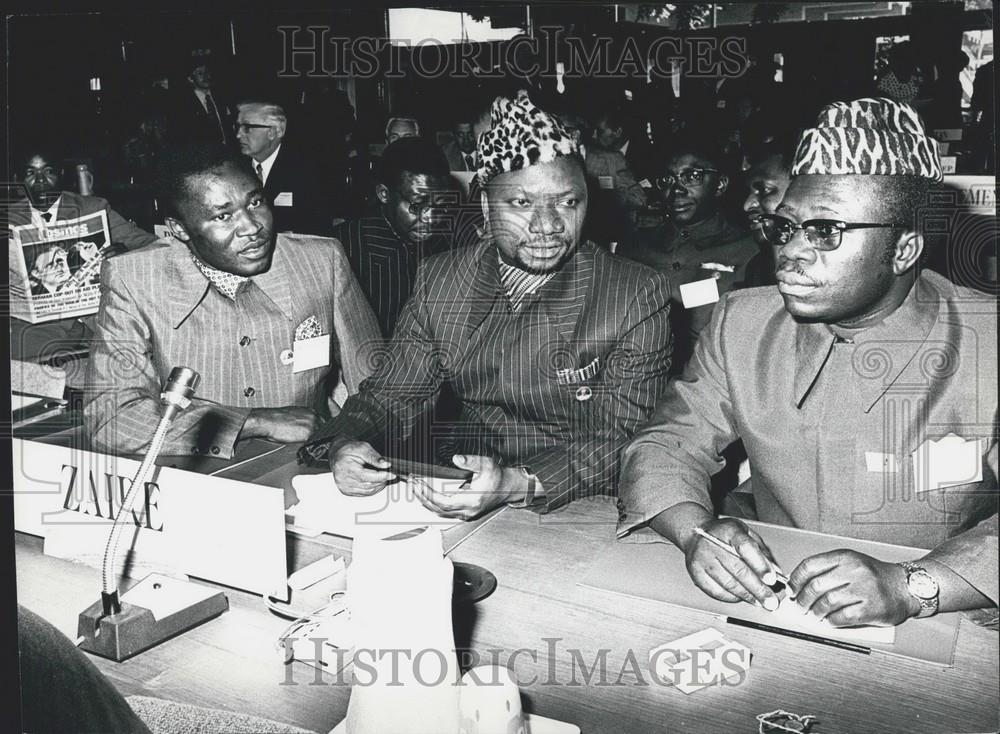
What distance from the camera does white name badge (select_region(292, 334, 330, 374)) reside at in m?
1.69

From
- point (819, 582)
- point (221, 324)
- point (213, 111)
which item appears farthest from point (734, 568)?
point (213, 111)

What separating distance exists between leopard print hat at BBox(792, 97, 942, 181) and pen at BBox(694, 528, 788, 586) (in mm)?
599

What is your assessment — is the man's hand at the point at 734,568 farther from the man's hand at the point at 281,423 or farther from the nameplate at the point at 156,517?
the man's hand at the point at 281,423

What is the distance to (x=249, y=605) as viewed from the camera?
1.29 metres

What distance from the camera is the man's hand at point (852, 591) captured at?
46.4 inches

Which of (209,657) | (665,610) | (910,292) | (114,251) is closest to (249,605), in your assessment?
(209,657)

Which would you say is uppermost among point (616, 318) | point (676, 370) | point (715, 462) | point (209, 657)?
point (616, 318)

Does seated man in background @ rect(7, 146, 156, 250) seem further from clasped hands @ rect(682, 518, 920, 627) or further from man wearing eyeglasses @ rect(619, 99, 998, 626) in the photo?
clasped hands @ rect(682, 518, 920, 627)

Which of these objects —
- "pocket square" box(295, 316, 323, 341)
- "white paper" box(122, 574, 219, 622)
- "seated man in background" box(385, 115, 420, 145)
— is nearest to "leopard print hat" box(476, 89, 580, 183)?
"seated man in background" box(385, 115, 420, 145)

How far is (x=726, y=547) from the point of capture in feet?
4.23

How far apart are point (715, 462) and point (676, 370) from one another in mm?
219

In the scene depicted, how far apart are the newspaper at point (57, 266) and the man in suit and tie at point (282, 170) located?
12.7 inches

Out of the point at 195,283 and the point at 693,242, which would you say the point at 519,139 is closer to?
the point at 693,242

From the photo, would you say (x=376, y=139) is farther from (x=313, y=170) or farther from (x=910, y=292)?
(x=910, y=292)
